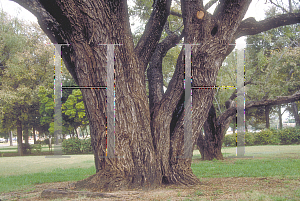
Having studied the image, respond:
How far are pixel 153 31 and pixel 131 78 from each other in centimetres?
138

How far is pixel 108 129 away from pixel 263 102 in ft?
21.7

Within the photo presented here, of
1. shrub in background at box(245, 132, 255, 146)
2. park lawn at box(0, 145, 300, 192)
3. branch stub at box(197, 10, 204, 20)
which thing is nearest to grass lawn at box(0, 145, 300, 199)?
park lawn at box(0, 145, 300, 192)

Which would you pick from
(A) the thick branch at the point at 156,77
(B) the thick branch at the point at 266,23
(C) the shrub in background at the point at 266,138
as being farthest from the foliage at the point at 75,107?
(B) the thick branch at the point at 266,23

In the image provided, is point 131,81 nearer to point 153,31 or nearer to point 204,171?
point 153,31

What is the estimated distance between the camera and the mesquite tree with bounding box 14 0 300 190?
4.68 m

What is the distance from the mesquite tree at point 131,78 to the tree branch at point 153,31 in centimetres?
3

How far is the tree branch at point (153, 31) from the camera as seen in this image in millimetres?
5496

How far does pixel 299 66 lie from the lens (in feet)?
74.6

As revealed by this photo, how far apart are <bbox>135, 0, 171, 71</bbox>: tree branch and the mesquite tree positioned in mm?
31

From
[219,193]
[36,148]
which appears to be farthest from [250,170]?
[36,148]

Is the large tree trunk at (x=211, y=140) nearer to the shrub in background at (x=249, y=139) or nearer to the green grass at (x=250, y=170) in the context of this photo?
the green grass at (x=250, y=170)

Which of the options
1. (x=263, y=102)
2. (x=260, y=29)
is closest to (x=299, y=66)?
(x=263, y=102)

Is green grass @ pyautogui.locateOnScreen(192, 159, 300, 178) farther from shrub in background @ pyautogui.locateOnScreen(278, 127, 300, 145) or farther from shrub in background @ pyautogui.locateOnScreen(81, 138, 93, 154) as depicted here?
shrub in background @ pyautogui.locateOnScreen(278, 127, 300, 145)

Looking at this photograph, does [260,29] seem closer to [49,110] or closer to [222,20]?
[222,20]
